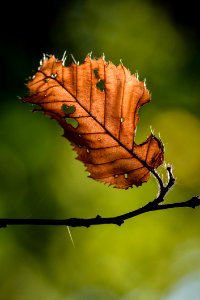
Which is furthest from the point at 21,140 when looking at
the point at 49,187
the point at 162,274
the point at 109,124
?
the point at 109,124

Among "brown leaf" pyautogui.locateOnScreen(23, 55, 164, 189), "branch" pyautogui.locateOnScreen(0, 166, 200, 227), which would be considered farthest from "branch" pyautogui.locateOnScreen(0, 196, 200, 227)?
"brown leaf" pyautogui.locateOnScreen(23, 55, 164, 189)

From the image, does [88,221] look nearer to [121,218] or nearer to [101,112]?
[121,218]

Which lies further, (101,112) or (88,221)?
(101,112)

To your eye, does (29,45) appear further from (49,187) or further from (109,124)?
(109,124)

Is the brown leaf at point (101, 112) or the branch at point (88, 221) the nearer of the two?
the branch at point (88, 221)

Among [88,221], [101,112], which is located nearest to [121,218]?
[88,221]

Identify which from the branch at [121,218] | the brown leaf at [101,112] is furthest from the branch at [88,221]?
the brown leaf at [101,112]

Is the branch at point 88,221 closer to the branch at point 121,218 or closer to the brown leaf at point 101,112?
the branch at point 121,218

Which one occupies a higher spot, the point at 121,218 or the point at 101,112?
the point at 101,112
